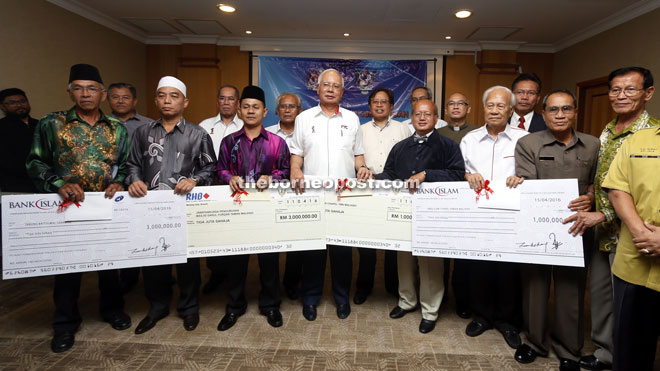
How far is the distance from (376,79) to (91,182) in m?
5.41

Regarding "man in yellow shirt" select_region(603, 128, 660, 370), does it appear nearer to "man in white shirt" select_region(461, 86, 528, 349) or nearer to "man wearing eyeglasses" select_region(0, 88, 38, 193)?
"man in white shirt" select_region(461, 86, 528, 349)

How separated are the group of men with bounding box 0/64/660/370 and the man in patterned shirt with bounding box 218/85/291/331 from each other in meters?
0.01

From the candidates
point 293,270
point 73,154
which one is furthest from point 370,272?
point 73,154

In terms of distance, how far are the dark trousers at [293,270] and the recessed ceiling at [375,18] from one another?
3463 mm

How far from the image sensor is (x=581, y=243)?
79.7 inches

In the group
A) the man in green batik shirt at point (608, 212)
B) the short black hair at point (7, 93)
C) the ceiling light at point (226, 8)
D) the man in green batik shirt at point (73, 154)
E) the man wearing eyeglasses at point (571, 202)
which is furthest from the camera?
the ceiling light at point (226, 8)

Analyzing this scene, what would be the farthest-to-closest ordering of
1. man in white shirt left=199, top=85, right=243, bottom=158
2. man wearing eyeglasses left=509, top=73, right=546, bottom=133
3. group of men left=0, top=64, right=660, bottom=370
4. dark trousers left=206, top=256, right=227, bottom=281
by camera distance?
1. man in white shirt left=199, top=85, right=243, bottom=158
2. dark trousers left=206, top=256, right=227, bottom=281
3. man wearing eyeglasses left=509, top=73, right=546, bottom=133
4. group of men left=0, top=64, right=660, bottom=370

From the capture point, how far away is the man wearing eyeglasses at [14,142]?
12.5 feet

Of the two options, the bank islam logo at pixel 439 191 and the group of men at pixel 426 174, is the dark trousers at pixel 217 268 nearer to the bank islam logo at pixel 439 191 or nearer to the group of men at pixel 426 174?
the group of men at pixel 426 174

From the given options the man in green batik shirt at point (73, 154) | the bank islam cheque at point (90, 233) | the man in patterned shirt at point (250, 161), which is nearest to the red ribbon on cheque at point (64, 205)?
the bank islam cheque at point (90, 233)

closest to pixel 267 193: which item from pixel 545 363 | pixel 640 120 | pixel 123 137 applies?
pixel 123 137

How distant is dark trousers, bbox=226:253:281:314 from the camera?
2.67 meters
